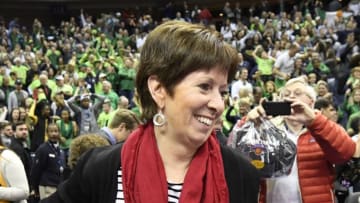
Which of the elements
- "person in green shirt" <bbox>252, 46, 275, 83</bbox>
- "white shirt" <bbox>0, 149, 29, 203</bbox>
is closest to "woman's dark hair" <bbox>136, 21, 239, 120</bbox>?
"white shirt" <bbox>0, 149, 29, 203</bbox>

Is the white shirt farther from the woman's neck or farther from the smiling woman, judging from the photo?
the woman's neck

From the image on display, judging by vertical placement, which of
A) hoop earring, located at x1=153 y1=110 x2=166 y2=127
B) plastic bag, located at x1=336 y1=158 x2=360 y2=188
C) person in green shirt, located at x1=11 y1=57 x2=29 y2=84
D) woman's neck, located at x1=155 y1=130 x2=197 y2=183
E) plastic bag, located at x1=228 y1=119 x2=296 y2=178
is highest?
hoop earring, located at x1=153 y1=110 x2=166 y2=127

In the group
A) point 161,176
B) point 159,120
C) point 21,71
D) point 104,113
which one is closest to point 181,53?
point 159,120

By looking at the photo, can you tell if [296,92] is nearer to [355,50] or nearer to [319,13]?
[355,50]

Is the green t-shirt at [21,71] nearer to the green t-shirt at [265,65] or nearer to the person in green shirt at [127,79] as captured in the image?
the person in green shirt at [127,79]

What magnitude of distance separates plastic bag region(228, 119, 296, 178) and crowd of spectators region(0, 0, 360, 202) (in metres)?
3.06

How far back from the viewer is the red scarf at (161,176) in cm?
191

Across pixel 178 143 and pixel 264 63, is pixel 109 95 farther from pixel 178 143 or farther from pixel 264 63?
pixel 178 143

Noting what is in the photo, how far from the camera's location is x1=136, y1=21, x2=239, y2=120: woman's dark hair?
6.28 feet

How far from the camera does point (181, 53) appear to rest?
1913mm

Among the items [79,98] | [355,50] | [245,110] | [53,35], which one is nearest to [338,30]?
[355,50]

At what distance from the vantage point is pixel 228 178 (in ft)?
6.44

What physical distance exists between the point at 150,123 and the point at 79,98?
11.0 metres

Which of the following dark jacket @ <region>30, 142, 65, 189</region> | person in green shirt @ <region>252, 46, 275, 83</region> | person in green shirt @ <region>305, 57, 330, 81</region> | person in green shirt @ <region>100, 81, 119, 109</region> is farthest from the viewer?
person in green shirt @ <region>252, 46, 275, 83</region>
